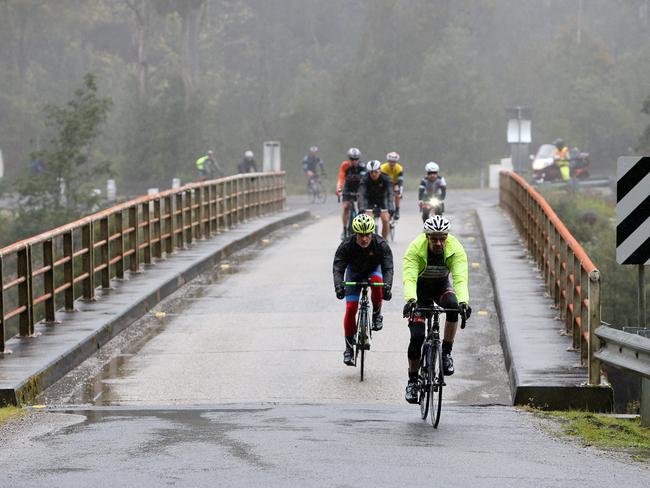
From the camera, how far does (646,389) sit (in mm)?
11070

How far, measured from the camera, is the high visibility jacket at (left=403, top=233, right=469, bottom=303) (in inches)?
453

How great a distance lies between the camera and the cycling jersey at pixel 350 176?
86.2 feet

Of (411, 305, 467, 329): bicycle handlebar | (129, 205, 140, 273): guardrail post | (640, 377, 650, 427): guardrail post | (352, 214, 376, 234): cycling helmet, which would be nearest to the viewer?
(640, 377, 650, 427): guardrail post

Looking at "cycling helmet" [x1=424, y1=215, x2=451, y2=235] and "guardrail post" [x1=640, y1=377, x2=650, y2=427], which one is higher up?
"cycling helmet" [x1=424, y1=215, x2=451, y2=235]

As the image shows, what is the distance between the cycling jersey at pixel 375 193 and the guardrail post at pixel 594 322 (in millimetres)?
12177

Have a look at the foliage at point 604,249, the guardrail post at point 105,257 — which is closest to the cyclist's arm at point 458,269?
the guardrail post at point 105,257

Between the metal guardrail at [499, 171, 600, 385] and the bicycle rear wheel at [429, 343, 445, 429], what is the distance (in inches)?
63.4

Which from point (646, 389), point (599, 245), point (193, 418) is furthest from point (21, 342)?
point (599, 245)

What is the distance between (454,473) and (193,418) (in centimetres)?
318

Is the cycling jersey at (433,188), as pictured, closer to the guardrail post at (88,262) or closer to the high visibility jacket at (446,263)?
the guardrail post at (88,262)

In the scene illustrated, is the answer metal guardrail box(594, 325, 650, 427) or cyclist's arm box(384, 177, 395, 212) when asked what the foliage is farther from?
metal guardrail box(594, 325, 650, 427)

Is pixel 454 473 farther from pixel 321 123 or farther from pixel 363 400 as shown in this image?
pixel 321 123

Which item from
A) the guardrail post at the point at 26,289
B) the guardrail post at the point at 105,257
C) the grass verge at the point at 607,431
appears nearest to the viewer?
the grass verge at the point at 607,431

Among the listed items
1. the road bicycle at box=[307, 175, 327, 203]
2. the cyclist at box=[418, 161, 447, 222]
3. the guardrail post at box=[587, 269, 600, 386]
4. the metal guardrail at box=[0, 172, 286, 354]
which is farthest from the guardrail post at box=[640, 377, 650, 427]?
the road bicycle at box=[307, 175, 327, 203]
